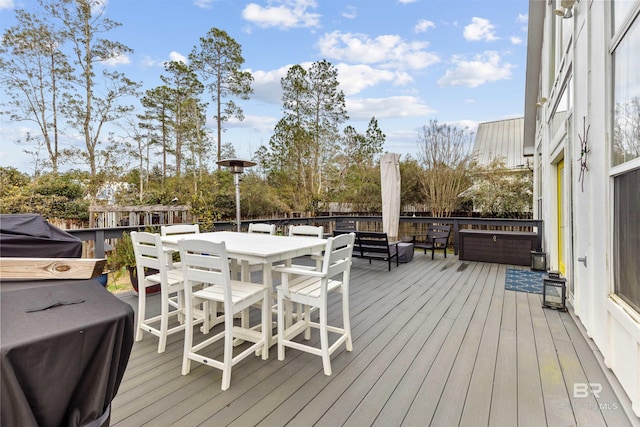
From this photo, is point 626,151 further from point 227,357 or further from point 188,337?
point 188,337

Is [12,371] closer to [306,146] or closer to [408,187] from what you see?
[408,187]

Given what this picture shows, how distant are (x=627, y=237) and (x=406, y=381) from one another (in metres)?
1.79

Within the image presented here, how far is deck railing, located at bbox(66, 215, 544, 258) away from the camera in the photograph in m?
3.96

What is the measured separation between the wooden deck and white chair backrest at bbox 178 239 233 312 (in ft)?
2.05

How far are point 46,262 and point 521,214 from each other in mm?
10774

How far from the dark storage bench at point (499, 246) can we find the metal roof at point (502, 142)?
5.99 meters

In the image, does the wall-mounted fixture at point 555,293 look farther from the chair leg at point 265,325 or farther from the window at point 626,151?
the chair leg at point 265,325

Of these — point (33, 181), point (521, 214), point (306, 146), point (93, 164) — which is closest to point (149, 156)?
point (93, 164)

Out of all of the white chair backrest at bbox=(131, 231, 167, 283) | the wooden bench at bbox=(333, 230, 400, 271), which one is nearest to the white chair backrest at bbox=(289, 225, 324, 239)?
the white chair backrest at bbox=(131, 231, 167, 283)

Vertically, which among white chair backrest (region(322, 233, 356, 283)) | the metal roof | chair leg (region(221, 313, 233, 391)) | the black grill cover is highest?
the metal roof

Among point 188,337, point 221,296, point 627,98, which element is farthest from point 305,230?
point 627,98

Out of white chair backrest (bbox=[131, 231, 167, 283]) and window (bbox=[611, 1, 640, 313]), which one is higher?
window (bbox=[611, 1, 640, 313])

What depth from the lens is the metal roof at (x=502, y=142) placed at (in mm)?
12414

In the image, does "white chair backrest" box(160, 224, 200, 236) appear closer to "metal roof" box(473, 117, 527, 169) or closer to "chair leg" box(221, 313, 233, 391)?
"chair leg" box(221, 313, 233, 391)
